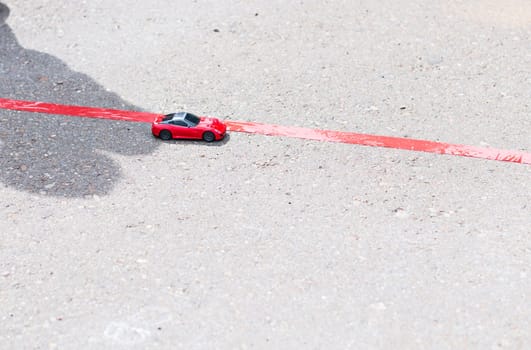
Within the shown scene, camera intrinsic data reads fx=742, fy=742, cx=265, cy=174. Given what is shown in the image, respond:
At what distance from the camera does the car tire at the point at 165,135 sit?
11.6m

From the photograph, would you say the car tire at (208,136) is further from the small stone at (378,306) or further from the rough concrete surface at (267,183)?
the small stone at (378,306)

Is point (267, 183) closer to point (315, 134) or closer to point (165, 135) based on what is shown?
point (315, 134)

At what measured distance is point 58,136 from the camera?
38.5ft

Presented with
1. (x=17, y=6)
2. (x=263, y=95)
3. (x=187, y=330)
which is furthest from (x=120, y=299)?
(x=17, y=6)

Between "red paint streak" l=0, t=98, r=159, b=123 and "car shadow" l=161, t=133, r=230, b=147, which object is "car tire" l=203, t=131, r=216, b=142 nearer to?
"car shadow" l=161, t=133, r=230, b=147

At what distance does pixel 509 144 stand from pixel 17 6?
33.9ft

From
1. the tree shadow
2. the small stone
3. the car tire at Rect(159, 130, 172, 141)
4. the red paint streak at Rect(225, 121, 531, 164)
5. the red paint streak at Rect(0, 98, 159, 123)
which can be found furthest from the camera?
the red paint streak at Rect(0, 98, 159, 123)

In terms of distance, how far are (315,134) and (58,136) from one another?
13.4ft

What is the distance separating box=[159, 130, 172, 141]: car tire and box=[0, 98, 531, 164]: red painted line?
698 millimetres

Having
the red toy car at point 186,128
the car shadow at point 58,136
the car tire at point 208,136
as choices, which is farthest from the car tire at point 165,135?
the car tire at point 208,136

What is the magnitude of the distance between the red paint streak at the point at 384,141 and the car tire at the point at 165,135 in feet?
3.35

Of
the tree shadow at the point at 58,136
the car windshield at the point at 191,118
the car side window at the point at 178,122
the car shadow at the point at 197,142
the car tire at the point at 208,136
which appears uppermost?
the car windshield at the point at 191,118

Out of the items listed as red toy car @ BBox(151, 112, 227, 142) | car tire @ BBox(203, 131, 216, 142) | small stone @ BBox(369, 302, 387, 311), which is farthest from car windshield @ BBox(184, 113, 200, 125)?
small stone @ BBox(369, 302, 387, 311)

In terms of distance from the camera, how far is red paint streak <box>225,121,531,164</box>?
11.5 meters
